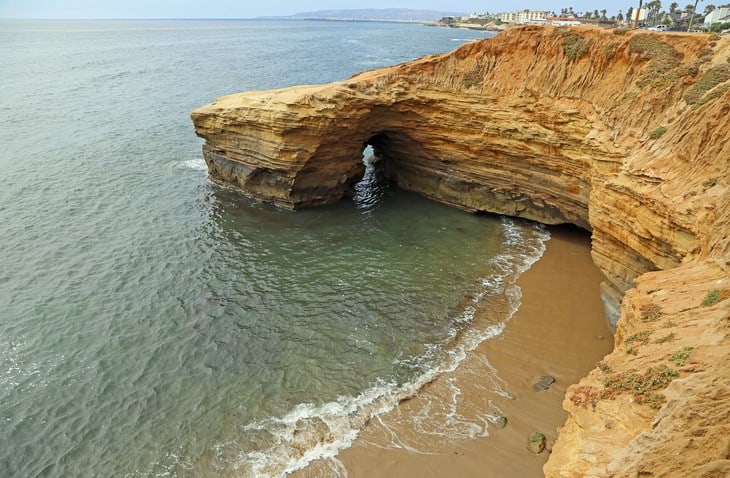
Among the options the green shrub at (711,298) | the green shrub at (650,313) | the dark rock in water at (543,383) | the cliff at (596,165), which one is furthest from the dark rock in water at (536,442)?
the green shrub at (711,298)

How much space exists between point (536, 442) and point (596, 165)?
1239 centimetres

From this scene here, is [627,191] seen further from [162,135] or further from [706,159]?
[162,135]

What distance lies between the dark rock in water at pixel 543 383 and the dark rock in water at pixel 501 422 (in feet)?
5.62

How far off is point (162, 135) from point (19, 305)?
26.0 metres

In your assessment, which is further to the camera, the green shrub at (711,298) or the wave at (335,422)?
→ the wave at (335,422)

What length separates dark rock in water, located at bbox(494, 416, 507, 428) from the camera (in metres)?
13.9

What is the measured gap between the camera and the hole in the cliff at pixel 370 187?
95.8 feet

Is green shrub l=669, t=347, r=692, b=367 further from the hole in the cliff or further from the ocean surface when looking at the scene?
the hole in the cliff

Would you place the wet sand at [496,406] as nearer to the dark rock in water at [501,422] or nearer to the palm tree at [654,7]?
the dark rock in water at [501,422]

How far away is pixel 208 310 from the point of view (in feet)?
63.5

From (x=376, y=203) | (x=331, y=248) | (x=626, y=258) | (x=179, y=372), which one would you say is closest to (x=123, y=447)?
(x=179, y=372)

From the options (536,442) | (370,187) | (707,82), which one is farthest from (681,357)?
(370,187)

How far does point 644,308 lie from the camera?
34.4 feet

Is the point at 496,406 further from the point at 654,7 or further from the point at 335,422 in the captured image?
the point at 654,7
